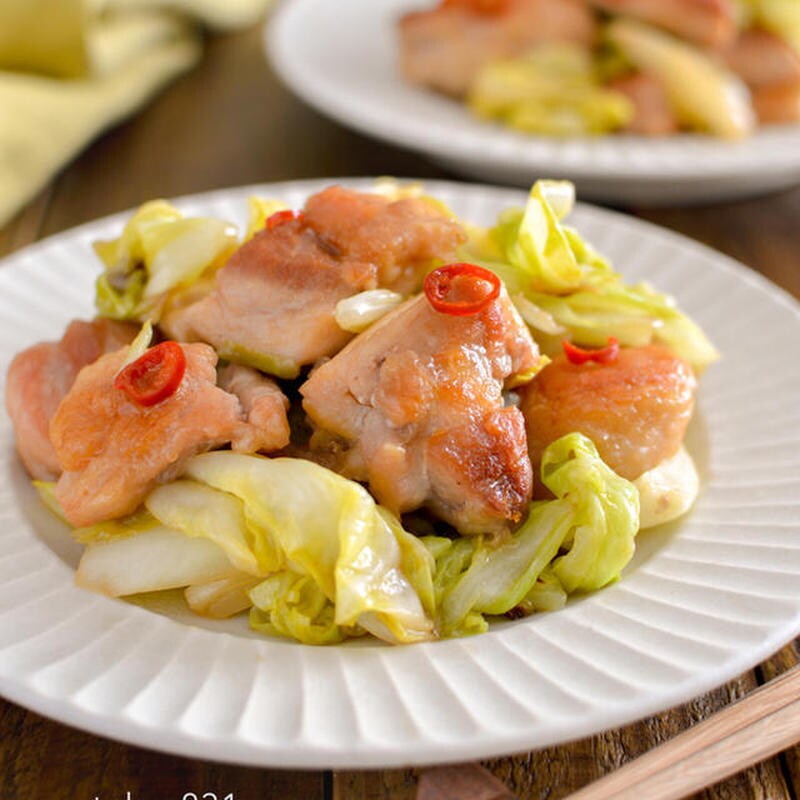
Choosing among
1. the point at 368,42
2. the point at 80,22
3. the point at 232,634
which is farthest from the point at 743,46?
the point at 232,634

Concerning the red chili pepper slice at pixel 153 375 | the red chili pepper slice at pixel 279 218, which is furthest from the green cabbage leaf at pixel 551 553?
the red chili pepper slice at pixel 279 218

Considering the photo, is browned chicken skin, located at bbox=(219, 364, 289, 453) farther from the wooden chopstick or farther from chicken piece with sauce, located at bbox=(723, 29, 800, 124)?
chicken piece with sauce, located at bbox=(723, 29, 800, 124)

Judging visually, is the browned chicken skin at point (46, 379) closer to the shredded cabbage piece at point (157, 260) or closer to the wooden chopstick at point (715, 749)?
the shredded cabbage piece at point (157, 260)

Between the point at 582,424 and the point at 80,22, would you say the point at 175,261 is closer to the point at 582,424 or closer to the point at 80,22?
the point at 582,424

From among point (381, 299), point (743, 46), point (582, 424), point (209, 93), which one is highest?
point (381, 299)

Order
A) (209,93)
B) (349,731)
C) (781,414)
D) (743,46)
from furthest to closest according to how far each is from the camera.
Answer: (209,93)
(743,46)
(781,414)
(349,731)

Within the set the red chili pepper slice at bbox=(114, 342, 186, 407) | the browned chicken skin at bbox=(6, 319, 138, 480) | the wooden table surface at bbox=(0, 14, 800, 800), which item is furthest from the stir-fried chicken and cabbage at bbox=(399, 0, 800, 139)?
the red chili pepper slice at bbox=(114, 342, 186, 407)

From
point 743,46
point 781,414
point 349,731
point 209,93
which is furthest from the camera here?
point 209,93
